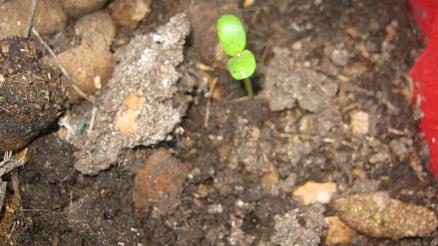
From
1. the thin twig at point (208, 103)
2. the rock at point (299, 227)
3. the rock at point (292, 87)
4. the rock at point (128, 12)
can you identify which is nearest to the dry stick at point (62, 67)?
the rock at point (128, 12)

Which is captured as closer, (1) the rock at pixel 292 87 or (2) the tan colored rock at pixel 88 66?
(2) the tan colored rock at pixel 88 66

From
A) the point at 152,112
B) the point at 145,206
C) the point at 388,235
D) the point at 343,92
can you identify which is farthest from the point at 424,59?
the point at 145,206

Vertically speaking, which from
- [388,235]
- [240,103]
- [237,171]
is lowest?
[388,235]

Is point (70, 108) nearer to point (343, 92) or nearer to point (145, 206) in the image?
point (145, 206)

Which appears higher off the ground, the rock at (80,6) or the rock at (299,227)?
the rock at (80,6)

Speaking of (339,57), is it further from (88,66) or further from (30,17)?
(30,17)

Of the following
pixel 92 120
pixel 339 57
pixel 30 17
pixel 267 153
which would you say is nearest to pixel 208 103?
pixel 267 153

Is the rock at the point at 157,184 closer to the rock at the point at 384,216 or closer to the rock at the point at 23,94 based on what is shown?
the rock at the point at 23,94
